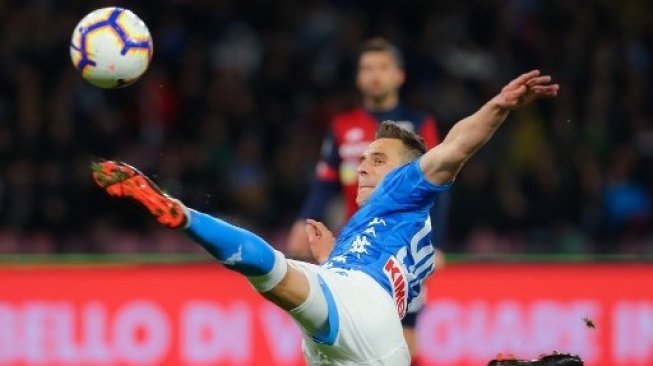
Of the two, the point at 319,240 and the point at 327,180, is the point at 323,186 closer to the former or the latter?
the point at 327,180

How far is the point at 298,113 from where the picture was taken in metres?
12.2

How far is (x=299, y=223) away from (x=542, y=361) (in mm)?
2727

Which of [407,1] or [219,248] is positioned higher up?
[407,1]

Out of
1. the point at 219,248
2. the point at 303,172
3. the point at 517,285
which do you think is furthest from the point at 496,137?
the point at 219,248

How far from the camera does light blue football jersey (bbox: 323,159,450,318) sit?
19.2ft

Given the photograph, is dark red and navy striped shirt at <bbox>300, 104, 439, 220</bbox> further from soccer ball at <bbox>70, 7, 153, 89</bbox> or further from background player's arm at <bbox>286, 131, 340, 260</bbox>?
soccer ball at <bbox>70, 7, 153, 89</bbox>

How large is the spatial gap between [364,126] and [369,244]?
210 cm

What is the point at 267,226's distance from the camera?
11.1 metres

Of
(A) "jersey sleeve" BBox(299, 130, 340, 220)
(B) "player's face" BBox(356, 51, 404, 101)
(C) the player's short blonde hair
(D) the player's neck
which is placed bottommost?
(A) "jersey sleeve" BBox(299, 130, 340, 220)

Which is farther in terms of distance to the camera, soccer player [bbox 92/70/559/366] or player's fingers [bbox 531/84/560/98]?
player's fingers [bbox 531/84/560/98]

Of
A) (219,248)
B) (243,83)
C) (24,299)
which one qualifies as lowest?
(24,299)

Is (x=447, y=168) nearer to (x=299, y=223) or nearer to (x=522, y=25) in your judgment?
(x=299, y=223)

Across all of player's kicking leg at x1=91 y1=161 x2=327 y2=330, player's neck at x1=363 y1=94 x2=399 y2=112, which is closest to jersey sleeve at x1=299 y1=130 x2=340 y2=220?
player's neck at x1=363 y1=94 x2=399 y2=112

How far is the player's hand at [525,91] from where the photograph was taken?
546cm
